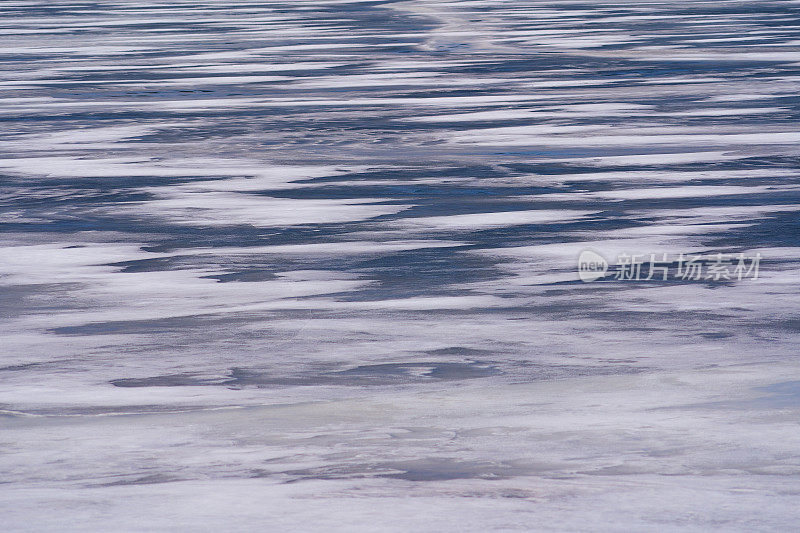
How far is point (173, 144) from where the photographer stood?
12.1 m

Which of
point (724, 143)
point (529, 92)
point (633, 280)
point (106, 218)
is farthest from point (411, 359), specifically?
point (529, 92)

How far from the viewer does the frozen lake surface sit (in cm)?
418

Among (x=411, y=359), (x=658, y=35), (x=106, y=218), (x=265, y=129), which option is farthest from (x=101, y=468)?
(x=658, y=35)

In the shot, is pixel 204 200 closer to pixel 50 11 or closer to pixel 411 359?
pixel 411 359

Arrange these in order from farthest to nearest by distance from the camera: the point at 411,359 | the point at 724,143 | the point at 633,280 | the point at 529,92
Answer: the point at 529,92
the point at 724,143
the point at 633,280
the point at 411,359

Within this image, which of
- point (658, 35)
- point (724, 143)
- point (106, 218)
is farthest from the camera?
point (658, 35)

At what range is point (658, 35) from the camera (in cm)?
2411

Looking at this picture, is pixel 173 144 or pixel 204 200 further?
pixel 173 144

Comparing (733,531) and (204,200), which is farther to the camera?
(204,200)

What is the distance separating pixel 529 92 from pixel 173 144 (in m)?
4.50

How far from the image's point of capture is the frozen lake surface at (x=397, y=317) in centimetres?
418

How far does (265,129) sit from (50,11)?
2396 cm

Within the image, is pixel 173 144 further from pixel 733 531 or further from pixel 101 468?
pixel 733 531

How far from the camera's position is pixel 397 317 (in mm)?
6184
